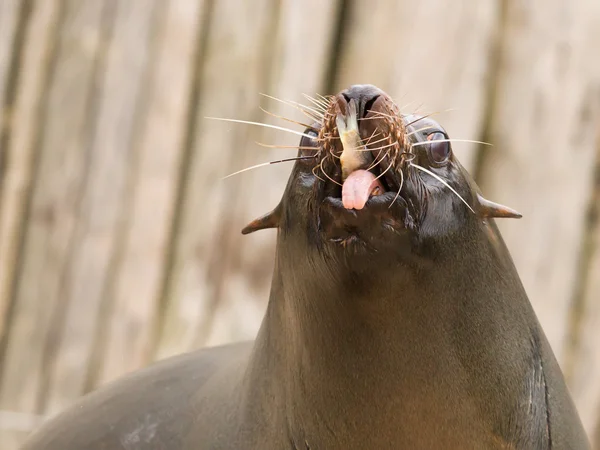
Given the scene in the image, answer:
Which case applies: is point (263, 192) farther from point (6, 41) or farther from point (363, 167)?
point (363, 167)

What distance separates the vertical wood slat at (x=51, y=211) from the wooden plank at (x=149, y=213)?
0.20 metres

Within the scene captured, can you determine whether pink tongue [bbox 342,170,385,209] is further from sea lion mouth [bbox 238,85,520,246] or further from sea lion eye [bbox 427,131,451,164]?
sea lion eye [bbox 427,131,451,164]

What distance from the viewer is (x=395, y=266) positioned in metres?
1.11

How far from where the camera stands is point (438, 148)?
121 centimetres

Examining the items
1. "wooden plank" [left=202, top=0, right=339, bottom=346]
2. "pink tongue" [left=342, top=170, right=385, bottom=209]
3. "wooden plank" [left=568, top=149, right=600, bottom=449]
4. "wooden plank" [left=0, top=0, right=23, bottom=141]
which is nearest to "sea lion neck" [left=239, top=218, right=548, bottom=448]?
"pink tongue" [left=342, top=170, right=385, bottom=209]

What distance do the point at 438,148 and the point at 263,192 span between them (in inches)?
67.6

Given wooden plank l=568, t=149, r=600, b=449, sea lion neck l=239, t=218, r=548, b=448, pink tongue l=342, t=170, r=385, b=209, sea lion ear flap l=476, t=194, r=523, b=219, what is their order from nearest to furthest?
pink tongue l=342, t=170, r=385, b=209 → sea lion neck l=239, t=218, r=548, b=448 → sea lion ear flap l=476, t=194, r=523, b=219 → wooden plank l=568, t=149, r=600, b=449

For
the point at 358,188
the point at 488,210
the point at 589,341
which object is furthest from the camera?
the point at 589,341

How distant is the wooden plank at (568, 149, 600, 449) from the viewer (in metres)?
2.87

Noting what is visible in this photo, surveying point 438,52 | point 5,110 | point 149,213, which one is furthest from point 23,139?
point 438,52

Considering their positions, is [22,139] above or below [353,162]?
A: below

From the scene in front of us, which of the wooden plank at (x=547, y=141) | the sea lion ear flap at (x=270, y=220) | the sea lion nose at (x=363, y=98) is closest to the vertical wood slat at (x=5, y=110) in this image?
the wooden plank at (x=547, y=141)

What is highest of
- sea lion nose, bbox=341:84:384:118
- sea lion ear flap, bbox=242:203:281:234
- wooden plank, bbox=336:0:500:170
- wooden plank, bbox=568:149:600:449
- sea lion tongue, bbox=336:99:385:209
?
wooden plank, bbox=336:0:500:170

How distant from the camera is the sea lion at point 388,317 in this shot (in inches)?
43.0
